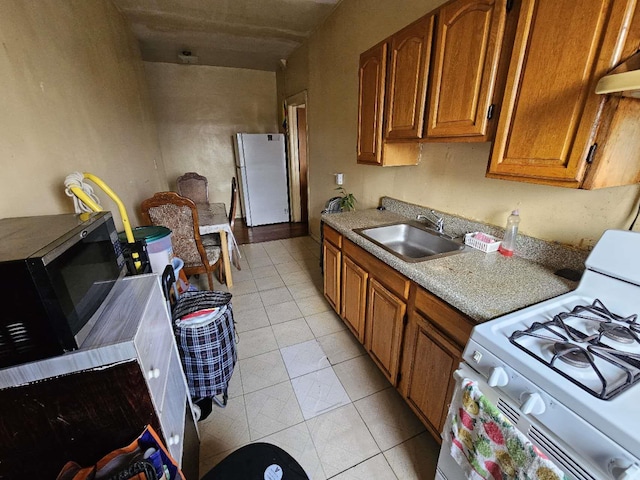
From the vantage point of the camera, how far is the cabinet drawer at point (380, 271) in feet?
4.42

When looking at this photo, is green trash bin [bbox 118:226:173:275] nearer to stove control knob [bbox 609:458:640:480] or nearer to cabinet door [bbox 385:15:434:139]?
→ cabinet door [bbox 385:15:434:139]

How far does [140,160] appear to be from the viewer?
2910 millimetres

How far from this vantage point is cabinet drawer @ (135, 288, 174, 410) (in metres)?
0.78

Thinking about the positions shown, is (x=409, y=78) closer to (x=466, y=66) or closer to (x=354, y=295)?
(x=466, y=66)

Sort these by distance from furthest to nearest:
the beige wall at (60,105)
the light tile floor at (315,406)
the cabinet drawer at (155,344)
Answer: the light tile floor at (315,406) < the beige wall at (60,105) < the cabinet drawer at (155,344)

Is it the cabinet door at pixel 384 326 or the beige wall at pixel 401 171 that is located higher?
the beige wall at pixel 401 171

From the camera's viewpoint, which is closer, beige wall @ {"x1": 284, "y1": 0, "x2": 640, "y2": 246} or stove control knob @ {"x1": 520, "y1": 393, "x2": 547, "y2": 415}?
stove control knob @ {"x1": 520, "y1": 393, "x2": 547, "y2": 415}

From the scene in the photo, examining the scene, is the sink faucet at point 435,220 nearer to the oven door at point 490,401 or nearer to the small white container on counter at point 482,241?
the small white container on counter at point 482,241

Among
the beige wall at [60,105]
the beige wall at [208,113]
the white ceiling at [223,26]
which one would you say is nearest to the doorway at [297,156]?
the white ceiling at [223,26]

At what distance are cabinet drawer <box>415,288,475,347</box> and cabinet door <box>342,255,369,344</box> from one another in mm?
483

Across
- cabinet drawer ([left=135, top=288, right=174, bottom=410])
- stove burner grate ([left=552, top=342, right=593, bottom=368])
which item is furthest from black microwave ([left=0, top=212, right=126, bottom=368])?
stove burner grate ([left=552, top=342, right=593, bottom=368])

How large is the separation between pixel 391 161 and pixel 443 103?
1.87 ft

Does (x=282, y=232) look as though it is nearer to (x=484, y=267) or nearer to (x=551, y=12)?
(x=484, y=267)

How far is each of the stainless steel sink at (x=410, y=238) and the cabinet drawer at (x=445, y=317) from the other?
510 millimetres
